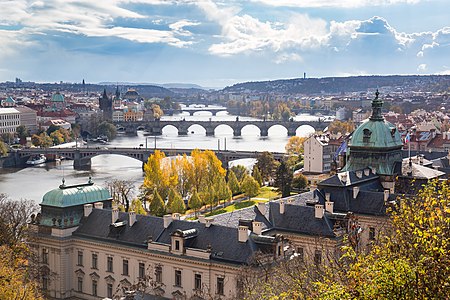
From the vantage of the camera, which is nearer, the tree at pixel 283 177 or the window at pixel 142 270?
the window at pixel 142 270

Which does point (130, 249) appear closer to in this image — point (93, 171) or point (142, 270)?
point (142, 270)

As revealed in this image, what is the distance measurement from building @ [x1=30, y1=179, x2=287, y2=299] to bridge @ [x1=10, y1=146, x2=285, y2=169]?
61.9 metres

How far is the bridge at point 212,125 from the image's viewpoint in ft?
551

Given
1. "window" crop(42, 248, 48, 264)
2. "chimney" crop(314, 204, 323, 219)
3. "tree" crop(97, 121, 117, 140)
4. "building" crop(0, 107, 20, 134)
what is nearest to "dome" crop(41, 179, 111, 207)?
"window" crop(42, 248, 48, 264)

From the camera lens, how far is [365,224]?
136 ft

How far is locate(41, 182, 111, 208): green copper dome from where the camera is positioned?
130 ft

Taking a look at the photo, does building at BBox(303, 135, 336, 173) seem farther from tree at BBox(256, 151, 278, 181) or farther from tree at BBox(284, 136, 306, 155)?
tree at BBox(284, 136, 306, 155)

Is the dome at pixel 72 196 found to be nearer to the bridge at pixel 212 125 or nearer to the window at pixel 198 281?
the window at pixel 198 281

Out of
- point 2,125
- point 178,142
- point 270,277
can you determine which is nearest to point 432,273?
point 270,277

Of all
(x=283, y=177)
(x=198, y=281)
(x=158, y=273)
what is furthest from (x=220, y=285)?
(x=283, y=177)

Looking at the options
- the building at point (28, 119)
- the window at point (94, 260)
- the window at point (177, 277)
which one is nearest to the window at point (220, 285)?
the window at point (177, 277)

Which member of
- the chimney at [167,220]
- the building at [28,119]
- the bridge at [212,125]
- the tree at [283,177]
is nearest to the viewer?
the chimney at [167,220]

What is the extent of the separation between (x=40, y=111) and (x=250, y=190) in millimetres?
127990

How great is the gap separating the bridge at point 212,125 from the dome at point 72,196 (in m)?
126
